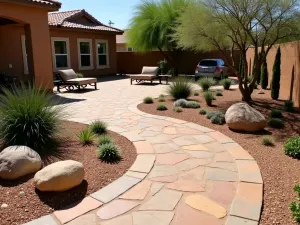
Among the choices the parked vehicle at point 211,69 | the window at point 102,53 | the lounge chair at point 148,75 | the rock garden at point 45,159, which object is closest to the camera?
the rock garden at point 45,159

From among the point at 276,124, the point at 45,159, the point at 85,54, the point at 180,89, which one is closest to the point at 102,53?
the point at 85,54

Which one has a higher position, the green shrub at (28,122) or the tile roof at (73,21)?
the tile roof at (73,21)

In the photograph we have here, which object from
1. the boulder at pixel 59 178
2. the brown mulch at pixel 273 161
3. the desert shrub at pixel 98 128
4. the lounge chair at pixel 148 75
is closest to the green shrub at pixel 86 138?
the desert shrub at pixel 98 128

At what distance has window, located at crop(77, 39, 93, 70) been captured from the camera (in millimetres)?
19453

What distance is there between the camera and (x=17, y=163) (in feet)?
12.3

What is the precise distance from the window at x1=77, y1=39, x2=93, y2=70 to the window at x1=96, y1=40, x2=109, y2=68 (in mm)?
850

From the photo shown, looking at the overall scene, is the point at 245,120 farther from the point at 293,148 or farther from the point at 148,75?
the point at 148,75

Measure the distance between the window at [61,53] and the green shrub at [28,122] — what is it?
13529 mm

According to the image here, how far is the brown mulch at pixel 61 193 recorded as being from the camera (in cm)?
302

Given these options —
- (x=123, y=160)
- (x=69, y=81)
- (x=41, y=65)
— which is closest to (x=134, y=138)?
(x=123, y=160)

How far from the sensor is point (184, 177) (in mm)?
3875

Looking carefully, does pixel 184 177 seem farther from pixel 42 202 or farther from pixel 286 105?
pixel 286 105

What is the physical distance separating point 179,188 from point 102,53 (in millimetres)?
19389

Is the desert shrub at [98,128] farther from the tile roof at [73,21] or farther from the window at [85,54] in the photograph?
the window at [85,54]
